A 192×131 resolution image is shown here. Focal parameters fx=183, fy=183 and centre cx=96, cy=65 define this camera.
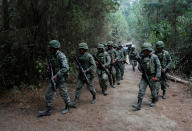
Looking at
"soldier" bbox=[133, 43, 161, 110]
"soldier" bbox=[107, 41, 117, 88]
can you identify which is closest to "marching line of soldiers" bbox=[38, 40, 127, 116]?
"soldier" bbox=[107, 41, 117, 88]

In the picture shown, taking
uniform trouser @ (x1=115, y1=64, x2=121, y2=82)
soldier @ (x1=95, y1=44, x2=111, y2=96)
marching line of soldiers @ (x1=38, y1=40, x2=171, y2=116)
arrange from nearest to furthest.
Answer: marching line of soldiers @ (x1=38, y1=40, x2=171, y2=116), soldier @ (x1=95, y1=44, x2=111, y2=96), uniform trouser @ (x1=115, y1=64, x2=121, y2=82)

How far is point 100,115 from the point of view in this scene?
210 inches

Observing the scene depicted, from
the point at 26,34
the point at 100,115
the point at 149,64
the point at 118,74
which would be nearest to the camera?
the point at 100,115

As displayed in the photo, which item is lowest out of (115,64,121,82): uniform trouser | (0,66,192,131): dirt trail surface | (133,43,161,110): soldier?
(0,66,192,131): dirt trail surface

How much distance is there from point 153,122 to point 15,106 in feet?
14.4

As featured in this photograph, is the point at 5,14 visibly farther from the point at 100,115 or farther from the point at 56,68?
the point at 100,115

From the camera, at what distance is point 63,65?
5.07 meters

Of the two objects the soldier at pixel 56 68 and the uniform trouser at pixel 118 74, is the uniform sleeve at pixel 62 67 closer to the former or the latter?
the soldier at pixel 56 68

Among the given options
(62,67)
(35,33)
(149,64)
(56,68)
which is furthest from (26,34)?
(149,64)

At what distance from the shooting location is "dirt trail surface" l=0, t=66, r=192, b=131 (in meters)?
4.57

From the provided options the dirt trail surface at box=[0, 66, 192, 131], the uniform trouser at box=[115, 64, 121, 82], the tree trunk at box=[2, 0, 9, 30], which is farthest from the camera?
the uniform trouser at box=[115, 64, 121, 82]

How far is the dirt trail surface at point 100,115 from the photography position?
4.57m

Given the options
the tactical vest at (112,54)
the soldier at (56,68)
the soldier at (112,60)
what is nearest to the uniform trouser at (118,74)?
the soldier at (112,60)

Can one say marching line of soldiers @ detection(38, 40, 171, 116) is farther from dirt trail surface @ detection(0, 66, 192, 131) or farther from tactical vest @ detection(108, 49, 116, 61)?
tactical vest @ detection(108, 49, 116, 61)
